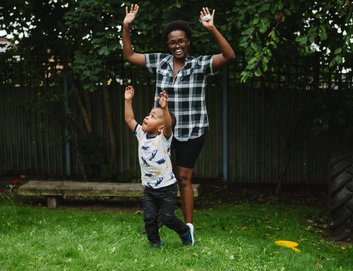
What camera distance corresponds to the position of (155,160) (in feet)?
14.8

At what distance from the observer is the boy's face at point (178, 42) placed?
494 cm

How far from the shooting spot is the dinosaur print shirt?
452 centimetres

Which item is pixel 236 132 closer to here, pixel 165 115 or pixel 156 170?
pixel 156 170

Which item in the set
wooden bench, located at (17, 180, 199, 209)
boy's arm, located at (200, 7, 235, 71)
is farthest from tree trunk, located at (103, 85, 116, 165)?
boy's arm, located at (200, 7, 235, 71)

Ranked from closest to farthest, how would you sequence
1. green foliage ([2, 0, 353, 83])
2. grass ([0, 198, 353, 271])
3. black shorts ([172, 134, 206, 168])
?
1. grass ([0, 198, 353, 271])
2. black shorts ([172, 134, 206, 168])
3. green foliage ([2, 0, 353, 83])

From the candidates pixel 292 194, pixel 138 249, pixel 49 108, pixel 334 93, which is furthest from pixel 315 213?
pixel 49 108

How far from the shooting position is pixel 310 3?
19.6 feet

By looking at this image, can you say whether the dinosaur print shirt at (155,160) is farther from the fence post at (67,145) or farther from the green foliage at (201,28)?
the fence post at (67,145)

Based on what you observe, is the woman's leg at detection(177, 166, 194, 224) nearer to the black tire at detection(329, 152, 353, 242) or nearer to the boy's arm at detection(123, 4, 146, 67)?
the boy's arm at detection(123, 4, 146, 67)

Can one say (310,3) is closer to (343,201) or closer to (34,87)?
(343,201)

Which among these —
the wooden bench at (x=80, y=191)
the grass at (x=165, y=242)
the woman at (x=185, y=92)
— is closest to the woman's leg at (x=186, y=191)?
the woman at (x=185, y=92)

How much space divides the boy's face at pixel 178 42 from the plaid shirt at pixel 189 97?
113mm

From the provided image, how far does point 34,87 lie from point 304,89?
4450mm

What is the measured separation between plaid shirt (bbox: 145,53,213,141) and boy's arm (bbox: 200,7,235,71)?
0.08 meters
